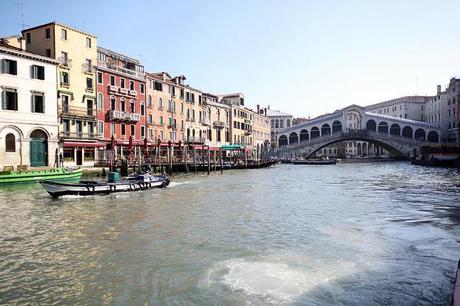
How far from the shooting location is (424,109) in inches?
3393

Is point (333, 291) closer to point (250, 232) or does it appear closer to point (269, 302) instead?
point (269, 302)

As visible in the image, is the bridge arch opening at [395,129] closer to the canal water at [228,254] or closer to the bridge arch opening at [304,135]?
the bridge arch opening at [304,135]

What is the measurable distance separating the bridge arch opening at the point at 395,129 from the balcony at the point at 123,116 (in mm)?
53704

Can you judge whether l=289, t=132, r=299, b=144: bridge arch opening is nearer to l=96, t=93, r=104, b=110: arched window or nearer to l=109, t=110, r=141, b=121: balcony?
l=109, t=110, r=141, b=121: balcony

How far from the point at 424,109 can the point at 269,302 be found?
9221 cm

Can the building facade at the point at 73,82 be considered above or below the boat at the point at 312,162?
above

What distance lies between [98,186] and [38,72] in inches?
582

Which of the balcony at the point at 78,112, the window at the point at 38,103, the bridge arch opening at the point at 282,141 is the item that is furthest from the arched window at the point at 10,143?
the bridge arch opening at the point at 282,141

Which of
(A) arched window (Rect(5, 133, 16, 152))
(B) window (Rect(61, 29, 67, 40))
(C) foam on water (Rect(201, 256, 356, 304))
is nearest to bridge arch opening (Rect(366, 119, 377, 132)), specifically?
(B) window (Rect(61, 29, 67, 40))

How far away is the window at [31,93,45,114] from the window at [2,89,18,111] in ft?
4.23

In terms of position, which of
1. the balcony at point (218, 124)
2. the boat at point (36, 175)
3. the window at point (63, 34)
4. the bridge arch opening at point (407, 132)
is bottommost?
the boat at point (36, 175)

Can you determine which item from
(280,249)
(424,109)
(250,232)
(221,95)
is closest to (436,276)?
(280,249)

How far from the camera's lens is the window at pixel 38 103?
28234 mm

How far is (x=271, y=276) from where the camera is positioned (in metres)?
7.46
